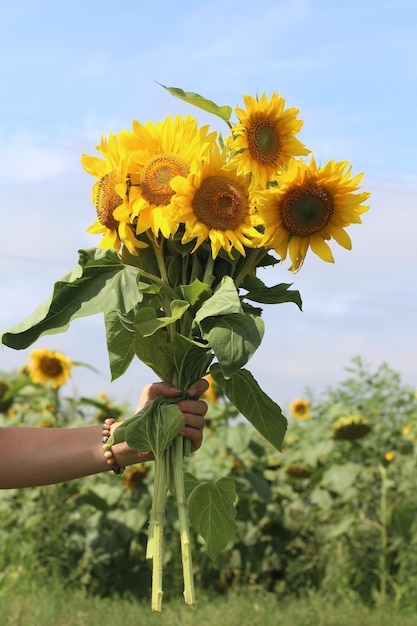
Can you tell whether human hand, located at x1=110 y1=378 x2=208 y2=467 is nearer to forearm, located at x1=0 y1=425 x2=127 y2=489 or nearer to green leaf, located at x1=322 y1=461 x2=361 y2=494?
forearm, located at x1=0 y1=425 x2=127 y2=489

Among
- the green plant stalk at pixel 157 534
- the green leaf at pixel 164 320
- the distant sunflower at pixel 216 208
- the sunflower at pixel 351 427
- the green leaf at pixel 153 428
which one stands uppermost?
the sunflower at pixel 351 427

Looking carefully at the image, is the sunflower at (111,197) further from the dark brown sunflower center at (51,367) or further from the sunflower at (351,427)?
the dark brown sunflower center at (51,367)

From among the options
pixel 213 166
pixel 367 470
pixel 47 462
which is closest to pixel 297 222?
pixel 213 166

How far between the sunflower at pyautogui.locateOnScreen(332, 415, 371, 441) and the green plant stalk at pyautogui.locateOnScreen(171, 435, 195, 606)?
2.54 metres

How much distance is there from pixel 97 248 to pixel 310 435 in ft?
10.8

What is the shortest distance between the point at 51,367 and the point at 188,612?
151cm

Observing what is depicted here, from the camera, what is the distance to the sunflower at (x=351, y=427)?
4270mm

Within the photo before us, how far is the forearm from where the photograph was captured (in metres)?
2.05

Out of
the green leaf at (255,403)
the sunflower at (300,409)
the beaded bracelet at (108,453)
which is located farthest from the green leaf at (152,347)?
the sunflower at (300,409)

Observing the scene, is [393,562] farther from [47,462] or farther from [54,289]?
[54,289]

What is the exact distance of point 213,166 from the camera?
181cm

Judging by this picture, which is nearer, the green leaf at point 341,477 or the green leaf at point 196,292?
the green leaf at point 196,292

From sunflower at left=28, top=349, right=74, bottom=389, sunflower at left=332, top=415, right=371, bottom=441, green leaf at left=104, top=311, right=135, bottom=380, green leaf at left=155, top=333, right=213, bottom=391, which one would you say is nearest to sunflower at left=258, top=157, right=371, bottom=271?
green leaf at left=155, top=333, right=213, bottom=391

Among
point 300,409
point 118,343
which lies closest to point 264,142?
point 118,343
